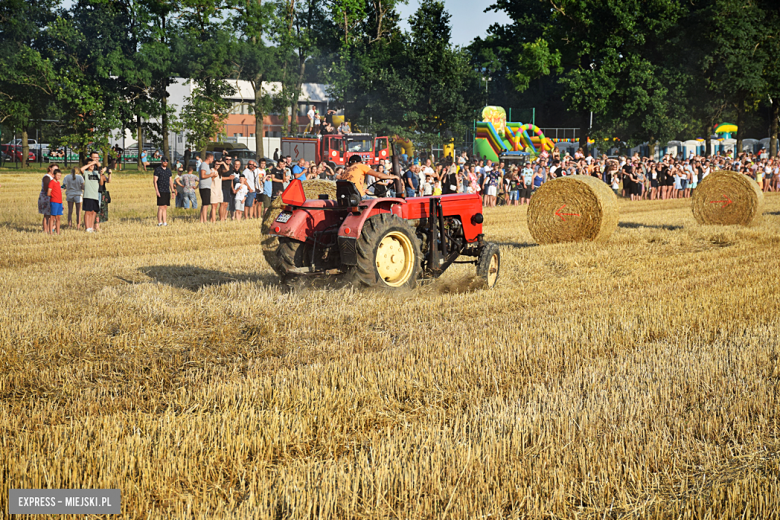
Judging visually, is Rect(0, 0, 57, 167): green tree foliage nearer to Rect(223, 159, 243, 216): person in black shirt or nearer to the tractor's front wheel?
Rect(223, 159, 243, 216): person in black shirt

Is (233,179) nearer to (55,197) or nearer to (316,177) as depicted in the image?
(316,177)

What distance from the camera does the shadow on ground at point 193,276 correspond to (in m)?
8.77

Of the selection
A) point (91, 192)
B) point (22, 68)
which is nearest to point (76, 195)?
point (91, 192)

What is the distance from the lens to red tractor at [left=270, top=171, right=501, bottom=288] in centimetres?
714

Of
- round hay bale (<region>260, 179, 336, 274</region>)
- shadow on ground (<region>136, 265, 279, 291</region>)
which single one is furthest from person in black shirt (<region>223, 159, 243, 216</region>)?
round hay bale (<region>260, 179, 336, 274</region>)

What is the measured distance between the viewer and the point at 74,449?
11.9 ft

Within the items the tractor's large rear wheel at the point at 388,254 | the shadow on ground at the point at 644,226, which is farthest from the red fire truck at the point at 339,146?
the tractor's large rear wheel at the point at 388,254

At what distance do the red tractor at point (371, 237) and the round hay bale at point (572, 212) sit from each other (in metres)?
4.73

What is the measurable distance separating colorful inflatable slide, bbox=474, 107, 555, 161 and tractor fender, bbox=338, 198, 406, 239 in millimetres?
33885

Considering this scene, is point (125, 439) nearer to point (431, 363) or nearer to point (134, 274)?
point (431, 363)

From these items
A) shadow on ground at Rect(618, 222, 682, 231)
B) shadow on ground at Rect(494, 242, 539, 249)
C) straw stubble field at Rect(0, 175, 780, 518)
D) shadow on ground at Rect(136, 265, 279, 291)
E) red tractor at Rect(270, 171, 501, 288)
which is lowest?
straw stubble field at Rect(0, 175, 780, 518)

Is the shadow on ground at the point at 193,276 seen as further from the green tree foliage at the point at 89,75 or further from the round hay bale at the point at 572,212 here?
the green tree foliage at the point at 89,75

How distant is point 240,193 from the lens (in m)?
17.3

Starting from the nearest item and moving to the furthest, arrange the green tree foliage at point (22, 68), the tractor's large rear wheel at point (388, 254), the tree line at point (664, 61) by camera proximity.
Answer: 1. the tractor's large rear wheel at point (388, 254)
2. the green tree foliage at point (22, 68)
3. the tree line at point (664, 61)
